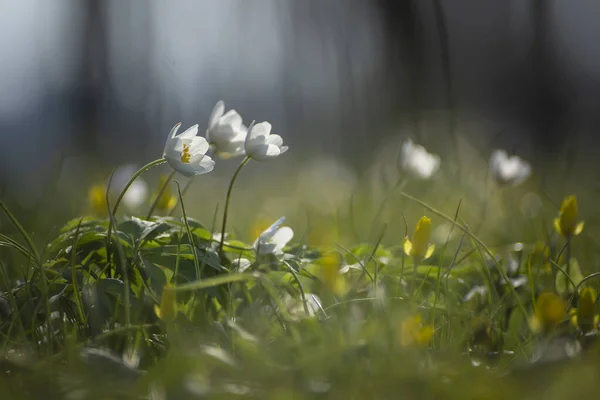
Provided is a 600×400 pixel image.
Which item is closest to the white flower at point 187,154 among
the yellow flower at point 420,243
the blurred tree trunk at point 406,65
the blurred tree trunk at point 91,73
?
the yellow flower at point 420,243

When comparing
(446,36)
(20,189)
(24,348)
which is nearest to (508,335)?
(24,348)

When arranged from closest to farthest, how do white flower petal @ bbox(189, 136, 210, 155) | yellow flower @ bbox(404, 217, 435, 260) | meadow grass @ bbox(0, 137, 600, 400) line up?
meadow grass @ bbox(0, 137, 600, 400)
yellow flower @ bbox(404, 217, 435, 260)
white flower petal @ bbox(189, 136, 210, 155)

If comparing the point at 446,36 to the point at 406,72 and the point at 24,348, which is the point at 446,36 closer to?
the point at 24,348

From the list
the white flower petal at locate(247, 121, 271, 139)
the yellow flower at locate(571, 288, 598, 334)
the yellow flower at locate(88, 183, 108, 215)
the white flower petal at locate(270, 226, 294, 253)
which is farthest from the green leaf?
the yellow flower at locate(88, 183, 108, 215)

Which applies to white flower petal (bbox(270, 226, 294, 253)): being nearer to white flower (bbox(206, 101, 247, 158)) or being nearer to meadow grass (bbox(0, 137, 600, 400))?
meadow grass (bbox(0, 137, 600, 400))

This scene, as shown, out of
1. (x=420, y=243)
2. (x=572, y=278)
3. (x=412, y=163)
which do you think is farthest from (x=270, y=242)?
(x=412, y=163)

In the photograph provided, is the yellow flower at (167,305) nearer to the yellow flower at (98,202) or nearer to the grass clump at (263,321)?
the grass clump at (263,321)
